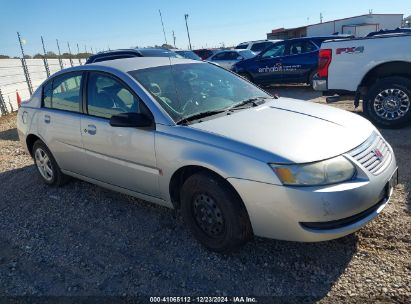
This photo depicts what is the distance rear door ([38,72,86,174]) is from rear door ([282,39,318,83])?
857 cm

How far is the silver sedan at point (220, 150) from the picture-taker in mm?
2551

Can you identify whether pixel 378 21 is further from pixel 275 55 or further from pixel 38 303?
pixel 38 303

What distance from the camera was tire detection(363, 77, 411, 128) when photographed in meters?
5.93

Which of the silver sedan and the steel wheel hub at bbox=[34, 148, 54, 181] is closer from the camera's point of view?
the silver sedan

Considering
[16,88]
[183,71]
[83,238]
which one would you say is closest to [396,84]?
[183,71]

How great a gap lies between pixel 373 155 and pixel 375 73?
13.3 feet

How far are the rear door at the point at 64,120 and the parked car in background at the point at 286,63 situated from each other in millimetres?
8552

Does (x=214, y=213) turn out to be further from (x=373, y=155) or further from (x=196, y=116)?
(x=373, y=155)

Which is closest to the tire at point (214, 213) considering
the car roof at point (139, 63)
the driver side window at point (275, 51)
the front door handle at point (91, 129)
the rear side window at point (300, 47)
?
the front door handle at point (91, 129)

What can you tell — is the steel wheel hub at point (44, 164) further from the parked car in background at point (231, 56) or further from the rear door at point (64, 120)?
the parked car in background at point (231, 56)

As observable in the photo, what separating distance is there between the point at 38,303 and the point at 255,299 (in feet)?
5.33

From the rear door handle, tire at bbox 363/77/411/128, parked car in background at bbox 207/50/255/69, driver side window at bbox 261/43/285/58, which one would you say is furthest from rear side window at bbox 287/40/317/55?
the rear door handle

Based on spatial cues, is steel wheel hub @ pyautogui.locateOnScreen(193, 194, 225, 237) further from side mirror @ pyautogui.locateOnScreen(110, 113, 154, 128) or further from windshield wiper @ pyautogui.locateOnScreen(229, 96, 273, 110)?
windshield wiper @ pyautogui.locateOnScreen(229, 96, 273, 110)

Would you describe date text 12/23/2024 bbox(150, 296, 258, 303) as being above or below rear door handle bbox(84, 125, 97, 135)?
below
